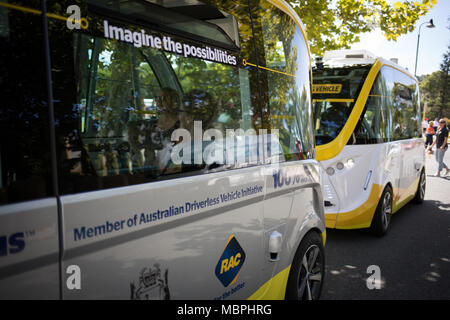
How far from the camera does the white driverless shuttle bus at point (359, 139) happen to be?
243 inches

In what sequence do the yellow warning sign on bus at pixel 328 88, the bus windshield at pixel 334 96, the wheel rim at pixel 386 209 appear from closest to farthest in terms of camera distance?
the wheel rim at pixel 386 209, the bus windshield at pixel 334 96, the yellow warning sign on bus at pixel 328 88

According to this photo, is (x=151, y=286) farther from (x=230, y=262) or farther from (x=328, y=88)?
(x=328, y=88)

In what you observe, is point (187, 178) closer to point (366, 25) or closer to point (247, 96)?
point (247, 96)

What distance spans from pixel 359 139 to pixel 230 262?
4521mm

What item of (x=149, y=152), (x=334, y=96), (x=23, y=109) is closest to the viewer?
(x=23, y=109)

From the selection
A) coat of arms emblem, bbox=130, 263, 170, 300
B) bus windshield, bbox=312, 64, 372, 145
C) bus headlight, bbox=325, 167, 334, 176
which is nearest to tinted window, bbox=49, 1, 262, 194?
coat of arms emblem, bbox=130, 263, 170, 300

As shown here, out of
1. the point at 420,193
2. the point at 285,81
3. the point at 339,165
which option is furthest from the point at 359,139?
the point at 420,193

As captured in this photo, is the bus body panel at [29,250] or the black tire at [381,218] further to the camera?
the black tire at [381,218]

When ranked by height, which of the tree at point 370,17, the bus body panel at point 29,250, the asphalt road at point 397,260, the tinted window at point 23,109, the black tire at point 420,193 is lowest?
the asphalt road at point 397,260

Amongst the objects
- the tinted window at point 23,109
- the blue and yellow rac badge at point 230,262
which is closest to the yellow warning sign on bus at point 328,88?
the blue and yellow rac badge at point 230,262

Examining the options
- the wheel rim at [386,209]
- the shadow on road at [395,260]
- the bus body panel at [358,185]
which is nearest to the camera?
the shadow on road at [395,260]

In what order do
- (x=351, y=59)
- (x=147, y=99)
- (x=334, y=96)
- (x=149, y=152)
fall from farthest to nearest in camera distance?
(x=351, y=59)
(x=334, y=96)
(x=147, y=99)
(x=149, y=152)

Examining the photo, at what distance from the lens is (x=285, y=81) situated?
10.8 feet

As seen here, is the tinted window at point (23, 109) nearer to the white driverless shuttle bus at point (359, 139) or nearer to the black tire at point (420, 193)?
the white driverless shuttle bus at point (359, 139)
